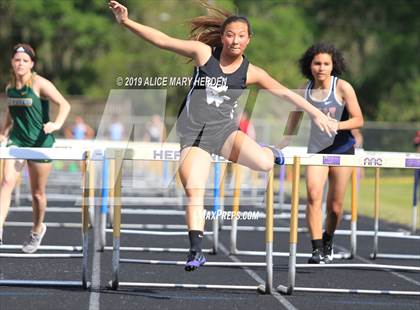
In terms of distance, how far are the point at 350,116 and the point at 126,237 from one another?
4.36 metres

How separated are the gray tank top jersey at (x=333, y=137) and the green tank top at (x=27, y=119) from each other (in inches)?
106

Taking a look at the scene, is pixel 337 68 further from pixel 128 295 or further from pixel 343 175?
pixel 128 295

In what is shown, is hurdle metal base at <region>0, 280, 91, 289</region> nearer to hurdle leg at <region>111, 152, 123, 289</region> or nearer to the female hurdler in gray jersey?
hurdle leg at <region>111, 152, 123, 289</region>

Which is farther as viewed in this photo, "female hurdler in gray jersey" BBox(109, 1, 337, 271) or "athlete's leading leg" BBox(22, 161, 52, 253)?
"athlete's leading leg" BBox(22, 161, 52, 253)

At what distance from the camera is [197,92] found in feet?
26.7

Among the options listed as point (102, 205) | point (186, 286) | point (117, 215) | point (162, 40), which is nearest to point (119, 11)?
point (162, 40)

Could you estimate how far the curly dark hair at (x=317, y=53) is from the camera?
10.6 m

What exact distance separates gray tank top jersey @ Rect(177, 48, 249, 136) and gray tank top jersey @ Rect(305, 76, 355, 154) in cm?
220

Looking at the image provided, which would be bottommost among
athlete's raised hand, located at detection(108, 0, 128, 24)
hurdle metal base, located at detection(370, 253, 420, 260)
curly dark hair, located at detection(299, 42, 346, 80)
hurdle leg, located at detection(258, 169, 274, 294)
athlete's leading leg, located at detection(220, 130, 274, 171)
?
hurdle metal base, located at detection(370, 253, 420, 260)

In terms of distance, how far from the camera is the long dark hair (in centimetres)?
846

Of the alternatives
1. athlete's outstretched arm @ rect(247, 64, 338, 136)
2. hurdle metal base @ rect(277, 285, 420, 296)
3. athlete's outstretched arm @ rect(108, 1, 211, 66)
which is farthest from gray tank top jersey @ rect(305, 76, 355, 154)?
athlete's outstretched arm @ rect(108, 1, 211, 66)

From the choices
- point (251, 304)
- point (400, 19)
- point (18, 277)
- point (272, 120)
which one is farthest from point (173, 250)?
point (400, 19)

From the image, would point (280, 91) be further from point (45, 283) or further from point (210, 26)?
point (45, 283)

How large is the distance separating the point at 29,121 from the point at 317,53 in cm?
297
